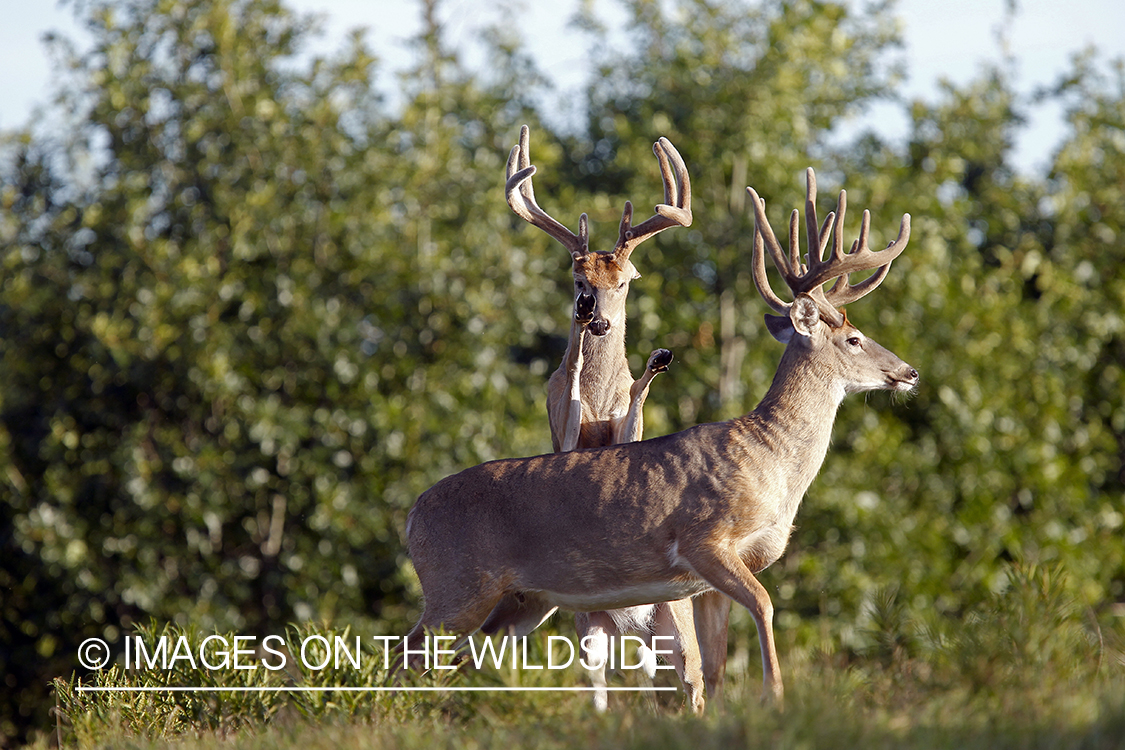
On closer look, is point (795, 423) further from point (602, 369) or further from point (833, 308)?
point (602, 369)

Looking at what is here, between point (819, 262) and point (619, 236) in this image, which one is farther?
point (619, 236)

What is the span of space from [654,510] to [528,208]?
2.09 m

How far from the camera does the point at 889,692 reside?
4.32m

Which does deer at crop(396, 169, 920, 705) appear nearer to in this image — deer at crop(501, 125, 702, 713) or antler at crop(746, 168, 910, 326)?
antler at crop(746, 168, 910, 326)

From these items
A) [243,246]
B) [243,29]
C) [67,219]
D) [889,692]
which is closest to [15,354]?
[67,219]

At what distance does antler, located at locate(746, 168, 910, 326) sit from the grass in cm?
154

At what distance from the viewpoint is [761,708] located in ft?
12.0

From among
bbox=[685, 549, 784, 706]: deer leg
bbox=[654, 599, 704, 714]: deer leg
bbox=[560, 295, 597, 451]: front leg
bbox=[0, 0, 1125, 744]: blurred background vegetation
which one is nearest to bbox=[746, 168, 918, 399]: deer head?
bbox=[560, 295, 597, 451]: front leg

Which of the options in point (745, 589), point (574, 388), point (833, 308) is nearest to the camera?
point (745, 589)

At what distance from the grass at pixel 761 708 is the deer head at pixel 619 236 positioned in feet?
6.07

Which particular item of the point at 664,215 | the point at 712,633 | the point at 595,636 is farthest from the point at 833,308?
the point at 595,636

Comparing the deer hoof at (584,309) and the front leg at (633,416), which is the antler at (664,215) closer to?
the deer hoof at (584,309)

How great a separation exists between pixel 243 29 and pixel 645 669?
7.84m

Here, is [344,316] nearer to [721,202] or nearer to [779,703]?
[721,202]
